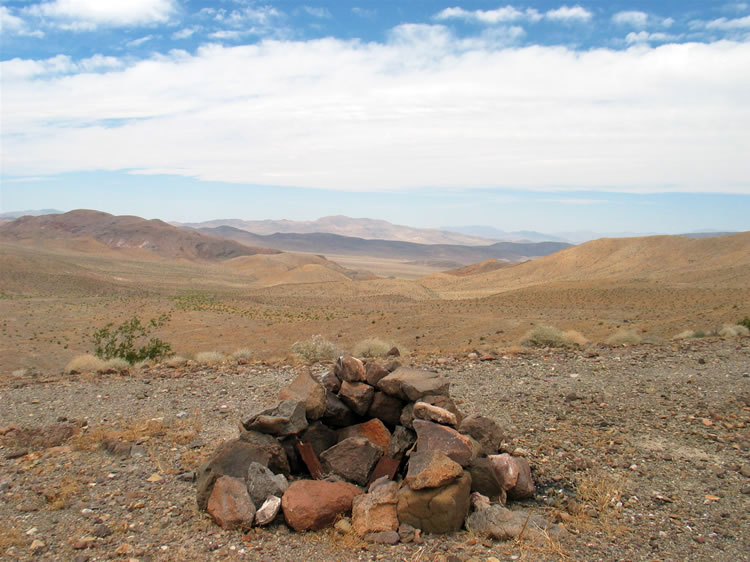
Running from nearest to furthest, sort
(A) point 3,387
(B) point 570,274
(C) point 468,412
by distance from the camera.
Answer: (C) point 468,412, (A) point 3,387, (B) point 570,274

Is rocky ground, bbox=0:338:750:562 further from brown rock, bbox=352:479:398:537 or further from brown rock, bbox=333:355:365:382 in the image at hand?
brown rock, bbox=333:355:365:382

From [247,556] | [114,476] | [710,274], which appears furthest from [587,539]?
[710,274]

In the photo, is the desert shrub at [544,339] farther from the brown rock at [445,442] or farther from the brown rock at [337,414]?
the brown rock at [445,442]

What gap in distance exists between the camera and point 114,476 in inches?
253

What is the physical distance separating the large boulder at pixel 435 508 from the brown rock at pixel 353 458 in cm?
77

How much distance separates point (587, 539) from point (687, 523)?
1089mm

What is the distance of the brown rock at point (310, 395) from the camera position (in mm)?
6688

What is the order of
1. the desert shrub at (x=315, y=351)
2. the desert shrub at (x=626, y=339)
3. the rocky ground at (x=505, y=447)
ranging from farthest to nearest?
the desert shrub at (x=626, y=339) → the desert shrub at (x=315, y=351) → the rocky ground at (x=505, y=447)

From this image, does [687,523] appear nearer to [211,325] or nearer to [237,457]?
[237,457]

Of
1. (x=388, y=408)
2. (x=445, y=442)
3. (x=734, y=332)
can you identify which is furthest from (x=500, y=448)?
(x=734, y=332)

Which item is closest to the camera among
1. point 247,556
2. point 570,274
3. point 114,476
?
point 247,556

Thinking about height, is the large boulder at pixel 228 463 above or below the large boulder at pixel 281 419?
below

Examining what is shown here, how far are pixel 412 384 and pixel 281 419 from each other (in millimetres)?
1600

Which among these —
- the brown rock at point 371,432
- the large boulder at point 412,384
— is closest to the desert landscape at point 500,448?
the large boulder at point 412,384
